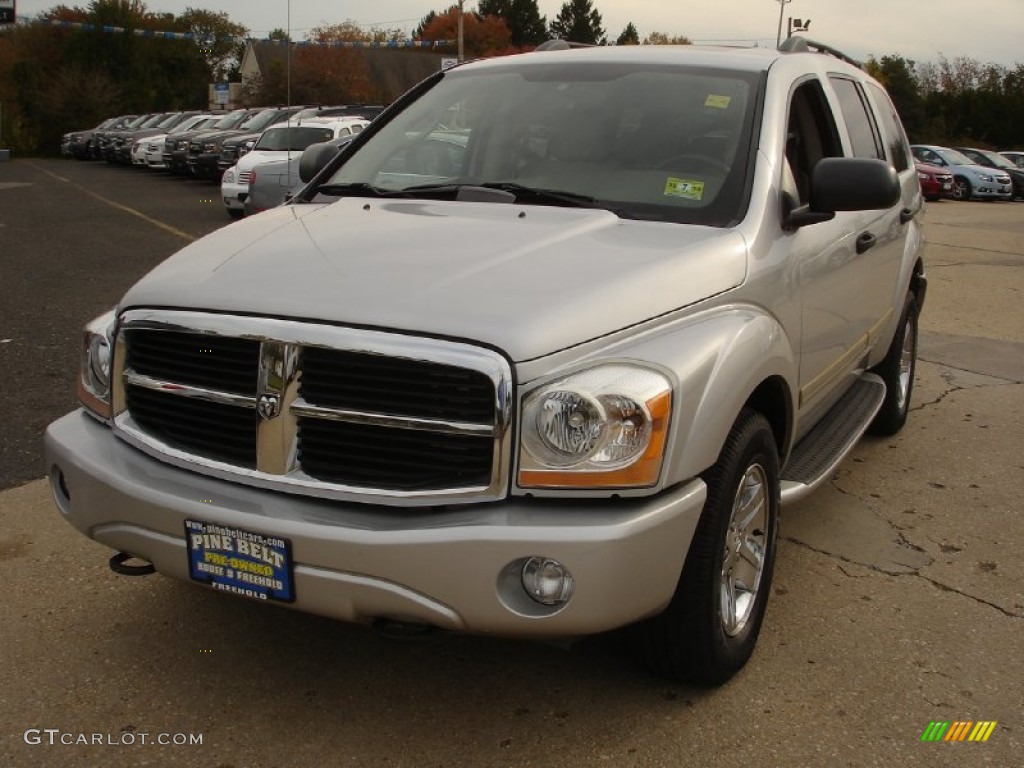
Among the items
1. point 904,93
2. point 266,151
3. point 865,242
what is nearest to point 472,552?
point 865,242

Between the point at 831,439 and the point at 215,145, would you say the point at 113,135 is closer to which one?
the point at 215,145

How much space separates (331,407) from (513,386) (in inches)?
19.0

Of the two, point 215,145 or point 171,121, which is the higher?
point 171,121

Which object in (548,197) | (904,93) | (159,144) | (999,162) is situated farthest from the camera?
(904,93)

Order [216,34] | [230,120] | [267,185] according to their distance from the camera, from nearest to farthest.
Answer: [267,185], [230,120], [216,34]

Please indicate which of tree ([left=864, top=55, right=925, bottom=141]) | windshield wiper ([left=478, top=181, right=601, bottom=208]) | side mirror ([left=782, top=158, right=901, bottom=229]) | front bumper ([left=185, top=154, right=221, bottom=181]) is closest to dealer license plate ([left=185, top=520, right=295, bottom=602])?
windshield wiper ([left=478, top=181, right=601, bottom=208])

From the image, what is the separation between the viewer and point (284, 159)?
53.0 feet

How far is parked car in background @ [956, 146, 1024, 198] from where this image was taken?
103 feet

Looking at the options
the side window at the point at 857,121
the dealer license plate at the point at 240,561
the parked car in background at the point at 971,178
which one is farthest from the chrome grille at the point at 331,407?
the parked car in background at the point at 971,178

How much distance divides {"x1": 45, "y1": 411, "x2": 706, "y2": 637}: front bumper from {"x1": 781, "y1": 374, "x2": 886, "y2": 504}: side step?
3.51 ft

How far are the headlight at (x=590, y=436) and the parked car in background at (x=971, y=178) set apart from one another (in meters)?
29.1

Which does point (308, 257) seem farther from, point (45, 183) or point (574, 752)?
point (45, 183)

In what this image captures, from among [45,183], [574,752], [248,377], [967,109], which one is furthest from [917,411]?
[967,109]

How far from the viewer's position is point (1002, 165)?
31.9 meters
